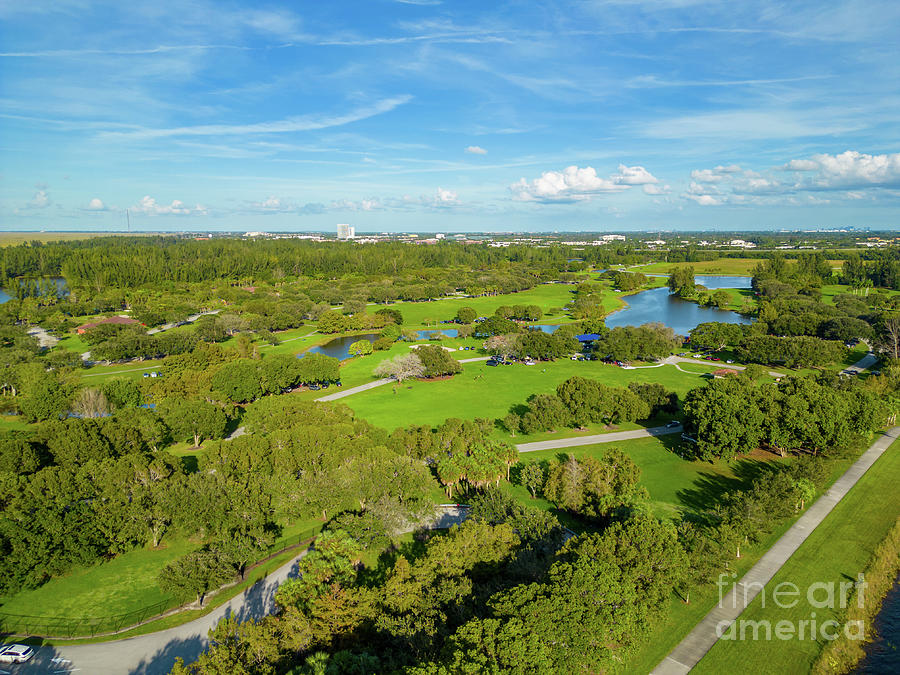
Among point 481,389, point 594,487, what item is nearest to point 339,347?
point 481,389

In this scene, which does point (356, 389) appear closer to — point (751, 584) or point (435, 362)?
point (435, 362)

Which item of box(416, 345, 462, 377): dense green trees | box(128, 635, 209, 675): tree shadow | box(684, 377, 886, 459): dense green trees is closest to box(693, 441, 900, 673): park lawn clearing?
box(684, 377, 886, 459): dense green trees

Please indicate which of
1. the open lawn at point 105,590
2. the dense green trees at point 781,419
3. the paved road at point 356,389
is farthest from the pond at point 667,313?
the open lawn at point 105,590

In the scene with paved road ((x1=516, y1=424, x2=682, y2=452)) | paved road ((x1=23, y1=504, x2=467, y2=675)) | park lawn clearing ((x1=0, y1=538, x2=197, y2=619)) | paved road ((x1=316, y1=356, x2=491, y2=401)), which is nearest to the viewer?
paved road ((x1=23, y1=504, x2=467, y2=675))

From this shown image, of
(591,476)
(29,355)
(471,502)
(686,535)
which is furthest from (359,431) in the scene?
(29,355)

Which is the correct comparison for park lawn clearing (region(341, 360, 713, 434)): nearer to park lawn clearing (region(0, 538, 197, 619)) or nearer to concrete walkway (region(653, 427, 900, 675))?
concrete walkway (region(653, 427, 900, 675))
